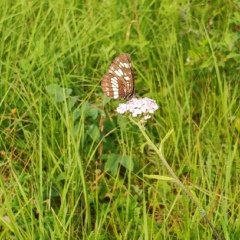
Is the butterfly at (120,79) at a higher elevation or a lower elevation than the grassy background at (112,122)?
higher

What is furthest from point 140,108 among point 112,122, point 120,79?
point 112,122

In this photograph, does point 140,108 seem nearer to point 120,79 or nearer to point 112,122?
point 120,79

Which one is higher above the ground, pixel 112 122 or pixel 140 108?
pixel 140 108

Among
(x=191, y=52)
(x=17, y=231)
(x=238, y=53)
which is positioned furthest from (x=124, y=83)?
(x=238, y=53)

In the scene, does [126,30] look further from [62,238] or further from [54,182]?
[62,238]

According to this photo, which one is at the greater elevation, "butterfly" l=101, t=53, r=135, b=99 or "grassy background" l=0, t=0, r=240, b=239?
"butterfly" l=101, t=53, r=135, b=99
